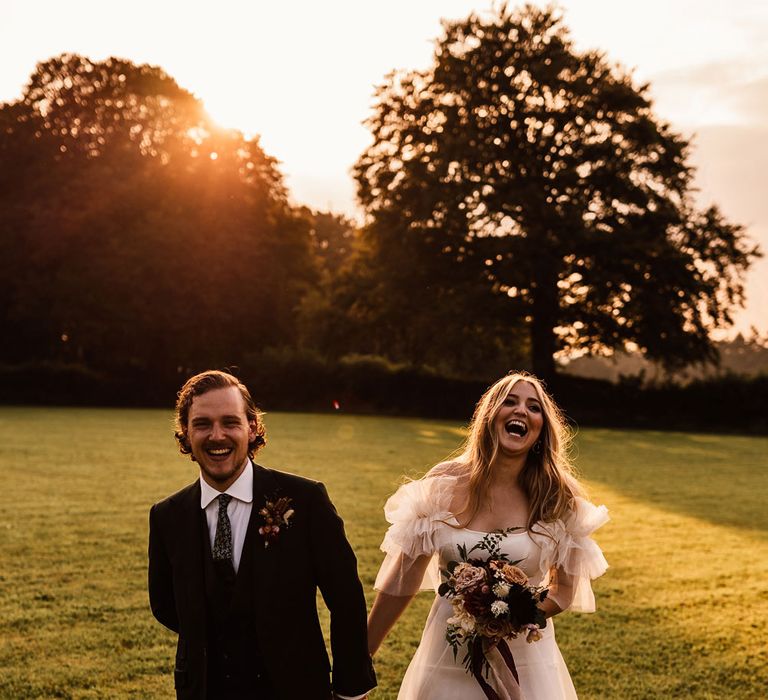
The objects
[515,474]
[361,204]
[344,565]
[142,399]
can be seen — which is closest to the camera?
[344,565]

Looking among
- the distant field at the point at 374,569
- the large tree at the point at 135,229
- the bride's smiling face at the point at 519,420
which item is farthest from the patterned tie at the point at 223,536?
the large tree at the point at 135,229

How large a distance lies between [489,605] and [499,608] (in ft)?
0.28

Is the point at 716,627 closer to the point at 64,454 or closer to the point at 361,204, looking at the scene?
the point at 64,454

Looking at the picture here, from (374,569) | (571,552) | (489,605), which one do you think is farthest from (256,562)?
(374,569)

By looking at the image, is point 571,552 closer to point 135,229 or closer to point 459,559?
point 459,559

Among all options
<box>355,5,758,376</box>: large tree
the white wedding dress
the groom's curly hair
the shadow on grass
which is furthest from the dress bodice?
<box>355,5,758,376</box>: large tree

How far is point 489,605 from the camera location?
11.5 feet

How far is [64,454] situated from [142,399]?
73.9ft

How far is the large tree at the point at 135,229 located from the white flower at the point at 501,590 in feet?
128

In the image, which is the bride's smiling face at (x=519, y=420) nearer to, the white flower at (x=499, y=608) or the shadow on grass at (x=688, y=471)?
the white flower at (x=499, y=608)

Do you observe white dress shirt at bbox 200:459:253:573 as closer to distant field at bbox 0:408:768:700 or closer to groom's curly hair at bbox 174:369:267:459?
groom's curly hair at bbox 174:369:267:459

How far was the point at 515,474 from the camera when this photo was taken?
163 inches

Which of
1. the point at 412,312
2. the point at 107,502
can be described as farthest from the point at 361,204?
the point at 107,502

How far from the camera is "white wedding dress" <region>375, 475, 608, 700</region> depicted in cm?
391
